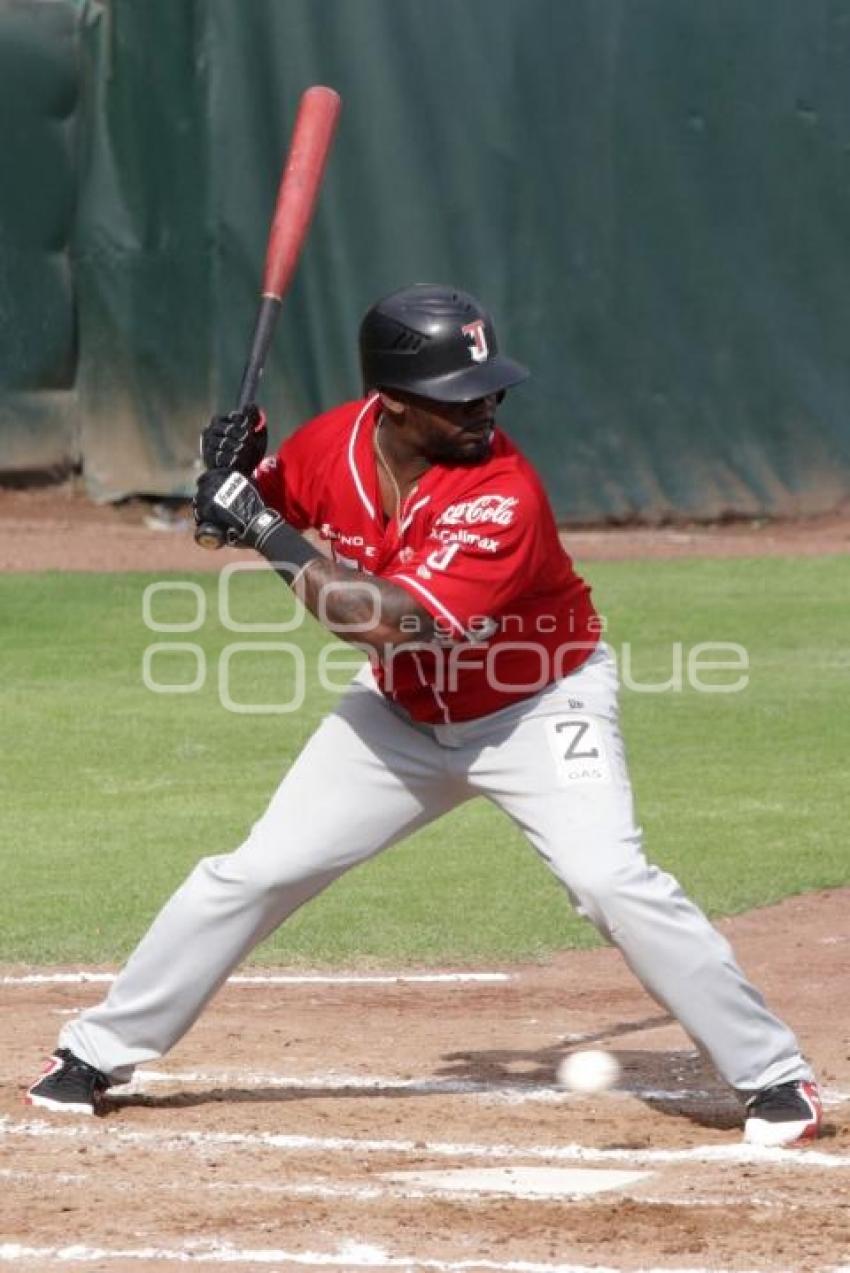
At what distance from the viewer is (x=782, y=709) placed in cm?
1053

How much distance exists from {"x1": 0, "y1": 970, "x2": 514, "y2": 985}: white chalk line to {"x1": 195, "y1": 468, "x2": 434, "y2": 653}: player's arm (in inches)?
73.9

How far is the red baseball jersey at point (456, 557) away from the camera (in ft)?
15.9

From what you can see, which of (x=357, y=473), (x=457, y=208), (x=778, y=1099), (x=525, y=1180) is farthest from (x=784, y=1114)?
(x=457, y=208)

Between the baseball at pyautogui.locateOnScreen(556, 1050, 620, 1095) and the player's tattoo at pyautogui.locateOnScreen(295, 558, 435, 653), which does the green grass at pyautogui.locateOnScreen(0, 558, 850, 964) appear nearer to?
the player's tattoo at pyautogui.locateOnScreen(295, 558, 435, 653)

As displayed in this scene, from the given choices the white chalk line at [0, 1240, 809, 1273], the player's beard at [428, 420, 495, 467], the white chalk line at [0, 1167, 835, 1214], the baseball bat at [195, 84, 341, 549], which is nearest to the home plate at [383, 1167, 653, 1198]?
the white chalk line at [0, 1167, 835, 1214]

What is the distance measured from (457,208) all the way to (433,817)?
1027 centimetres

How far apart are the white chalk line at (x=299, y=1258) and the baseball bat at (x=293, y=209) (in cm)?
208

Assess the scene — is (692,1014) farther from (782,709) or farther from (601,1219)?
(782,709)

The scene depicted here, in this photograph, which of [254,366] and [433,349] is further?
[254,366]

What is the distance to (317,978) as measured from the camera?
6695 mm

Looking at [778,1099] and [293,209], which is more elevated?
[293,209]

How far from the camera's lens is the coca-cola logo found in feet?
15.9

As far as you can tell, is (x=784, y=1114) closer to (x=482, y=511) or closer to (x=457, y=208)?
(x=482, y=511)

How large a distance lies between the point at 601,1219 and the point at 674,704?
630cm
